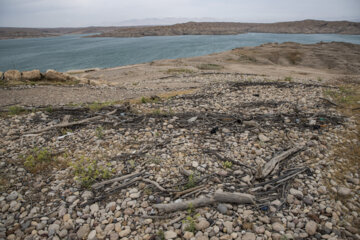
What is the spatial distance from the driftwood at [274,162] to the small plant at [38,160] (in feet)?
19.5

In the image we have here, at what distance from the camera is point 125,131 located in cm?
750

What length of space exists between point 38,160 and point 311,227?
281 inches

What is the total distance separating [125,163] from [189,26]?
203772mm

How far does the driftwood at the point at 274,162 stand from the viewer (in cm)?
505

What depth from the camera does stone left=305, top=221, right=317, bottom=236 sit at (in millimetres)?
3668

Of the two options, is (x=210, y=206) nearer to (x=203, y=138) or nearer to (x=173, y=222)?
(x=173, y=222)

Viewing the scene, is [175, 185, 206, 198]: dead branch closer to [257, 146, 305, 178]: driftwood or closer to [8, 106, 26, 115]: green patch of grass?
[257, 146, 305, 178]: driftwood

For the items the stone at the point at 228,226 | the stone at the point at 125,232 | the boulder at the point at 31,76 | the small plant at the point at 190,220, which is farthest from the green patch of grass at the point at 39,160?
the boulder at the point at 31,76

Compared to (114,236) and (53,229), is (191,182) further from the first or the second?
(53,229)

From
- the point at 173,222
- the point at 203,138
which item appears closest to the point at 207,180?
the point at 173,222

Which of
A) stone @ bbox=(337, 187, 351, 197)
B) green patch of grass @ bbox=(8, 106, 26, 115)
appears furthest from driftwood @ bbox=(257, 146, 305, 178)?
green patch of grass @ bbox=(8, 106, 26, 115)

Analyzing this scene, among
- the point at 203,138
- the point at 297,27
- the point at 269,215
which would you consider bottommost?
the point at 269,215

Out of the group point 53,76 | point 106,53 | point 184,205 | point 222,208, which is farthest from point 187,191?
point 106,53

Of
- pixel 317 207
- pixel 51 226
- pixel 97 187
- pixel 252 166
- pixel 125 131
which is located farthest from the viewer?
pixel 125 131
